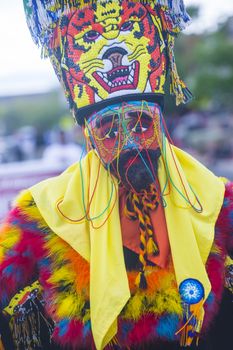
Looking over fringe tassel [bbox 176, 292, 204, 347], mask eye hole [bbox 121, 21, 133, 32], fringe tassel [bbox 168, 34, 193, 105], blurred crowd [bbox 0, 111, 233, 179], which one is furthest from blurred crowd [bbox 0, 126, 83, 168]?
fringe tassel [bbox 176, 292, 204, 347]

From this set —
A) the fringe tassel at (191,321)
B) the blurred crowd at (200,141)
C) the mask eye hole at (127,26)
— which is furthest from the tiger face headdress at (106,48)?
the blurred crowd at (200,141)

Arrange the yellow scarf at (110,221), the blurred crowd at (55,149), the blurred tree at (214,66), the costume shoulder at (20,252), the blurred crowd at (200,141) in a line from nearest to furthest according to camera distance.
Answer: the yellow scarf at (110,221), the costume shoulder at (20,252), the blurred crowd at (55,149), the blurred crowd at (200,141), the blurred tree at (214,66)

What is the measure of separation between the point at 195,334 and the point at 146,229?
1.34 feet

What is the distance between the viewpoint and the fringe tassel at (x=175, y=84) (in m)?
2.17

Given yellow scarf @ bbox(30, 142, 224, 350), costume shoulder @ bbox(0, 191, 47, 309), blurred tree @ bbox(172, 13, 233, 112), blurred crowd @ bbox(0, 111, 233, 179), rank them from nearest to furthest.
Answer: yellow scarf @ bbox(30, 142, 224, 350)
costume shoulder @ bbox(0, 191, 47, 309)
blurred crowd @ bbox(0, 111, 233, 179)
blurred tree @ bbox(172, 13, 233, 112)

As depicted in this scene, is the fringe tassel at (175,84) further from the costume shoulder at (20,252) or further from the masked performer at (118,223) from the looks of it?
the costume shoulder at (20,252)

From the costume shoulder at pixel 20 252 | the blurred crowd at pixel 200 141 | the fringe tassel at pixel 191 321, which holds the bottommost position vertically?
the blurred crowd at pixel 200 141

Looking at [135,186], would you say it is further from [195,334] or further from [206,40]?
[206,40]

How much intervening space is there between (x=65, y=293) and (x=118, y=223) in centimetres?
31

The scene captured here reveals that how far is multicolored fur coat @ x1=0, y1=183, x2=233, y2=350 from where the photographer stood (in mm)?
2020

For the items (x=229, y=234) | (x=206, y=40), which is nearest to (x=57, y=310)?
(x=229, y=234)

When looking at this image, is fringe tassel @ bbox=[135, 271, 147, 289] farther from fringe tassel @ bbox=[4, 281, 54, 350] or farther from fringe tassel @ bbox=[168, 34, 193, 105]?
fringe tassel @ bbox=[168, 34, 193, 105]

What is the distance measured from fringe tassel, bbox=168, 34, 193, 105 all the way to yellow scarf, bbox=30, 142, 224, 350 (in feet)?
0.66

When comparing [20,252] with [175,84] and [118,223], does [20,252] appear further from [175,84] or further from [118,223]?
[175,84]
